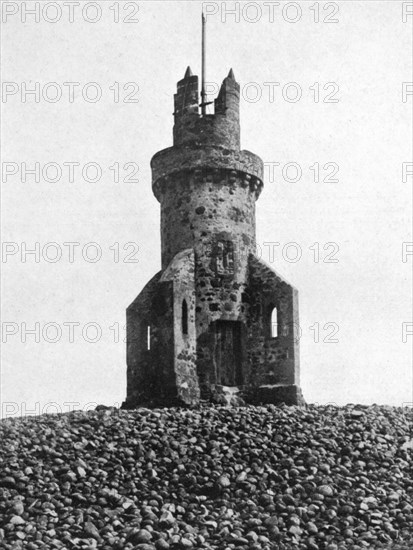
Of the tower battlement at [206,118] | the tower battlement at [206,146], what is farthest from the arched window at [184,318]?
the tower battlement at [206,118]

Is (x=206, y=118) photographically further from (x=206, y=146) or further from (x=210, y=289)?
(x=210, y=289)

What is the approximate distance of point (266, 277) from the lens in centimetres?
2947

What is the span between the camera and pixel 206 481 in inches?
825

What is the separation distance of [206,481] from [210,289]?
8853 mm

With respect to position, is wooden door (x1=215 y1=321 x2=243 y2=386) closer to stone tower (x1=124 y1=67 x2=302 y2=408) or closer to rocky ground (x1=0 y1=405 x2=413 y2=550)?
stone tower (x1=124 y1=67 x2=302 y2=408)

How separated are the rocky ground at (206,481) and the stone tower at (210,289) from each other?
3.42 metres

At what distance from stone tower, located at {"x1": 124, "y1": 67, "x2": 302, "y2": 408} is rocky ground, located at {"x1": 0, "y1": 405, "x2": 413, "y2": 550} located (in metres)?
3.42

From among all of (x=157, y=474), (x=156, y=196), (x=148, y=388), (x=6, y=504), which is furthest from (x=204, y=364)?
(x=6, y=504)

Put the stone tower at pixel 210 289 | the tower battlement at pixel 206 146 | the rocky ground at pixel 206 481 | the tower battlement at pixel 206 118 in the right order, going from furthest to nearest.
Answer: the tower battlement at pixel 206 118
the tower battlement at pixel 206 146
the stone tower at pixel 210 289
the rocky ground at pixel 206 481

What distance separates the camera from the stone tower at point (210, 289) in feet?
91.9

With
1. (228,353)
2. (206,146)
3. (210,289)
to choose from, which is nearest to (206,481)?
(228,353)

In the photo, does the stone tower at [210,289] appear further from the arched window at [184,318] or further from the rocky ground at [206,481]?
the rocky ground at [206,481]

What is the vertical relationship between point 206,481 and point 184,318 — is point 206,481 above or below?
below

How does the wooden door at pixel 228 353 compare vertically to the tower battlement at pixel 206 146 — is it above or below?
below
